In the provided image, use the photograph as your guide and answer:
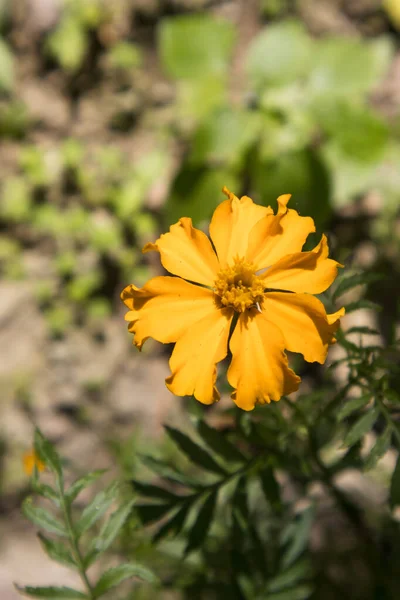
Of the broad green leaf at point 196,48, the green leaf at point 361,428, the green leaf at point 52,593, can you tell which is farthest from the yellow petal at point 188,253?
the broad green leaf at point 196,48

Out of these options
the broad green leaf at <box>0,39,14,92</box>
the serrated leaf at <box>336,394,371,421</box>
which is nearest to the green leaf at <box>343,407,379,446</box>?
the serrated leaf at <box>336,394,371,421</box>

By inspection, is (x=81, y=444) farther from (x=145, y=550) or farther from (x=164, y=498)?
(x=164, y=498)

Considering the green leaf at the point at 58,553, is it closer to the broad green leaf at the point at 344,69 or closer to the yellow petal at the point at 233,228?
the yellow petal at the point at 233,228

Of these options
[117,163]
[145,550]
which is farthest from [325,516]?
[117,163]

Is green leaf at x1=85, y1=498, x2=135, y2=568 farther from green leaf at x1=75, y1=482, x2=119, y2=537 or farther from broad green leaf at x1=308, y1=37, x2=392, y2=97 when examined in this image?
broad green leaf at x1=308, y1=37, x2=392, y2=97

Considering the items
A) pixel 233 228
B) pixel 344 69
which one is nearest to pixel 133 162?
pixel 344 69

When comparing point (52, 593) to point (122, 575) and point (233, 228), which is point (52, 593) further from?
point (233, 228)
